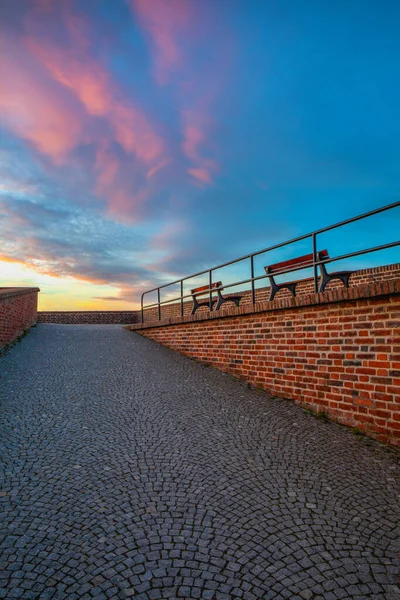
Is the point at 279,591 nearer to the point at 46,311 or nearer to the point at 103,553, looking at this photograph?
the point at 103,553

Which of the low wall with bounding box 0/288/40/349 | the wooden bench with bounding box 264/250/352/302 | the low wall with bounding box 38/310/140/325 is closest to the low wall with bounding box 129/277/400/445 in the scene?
the wooden bench with bounding box 264/250/352/302

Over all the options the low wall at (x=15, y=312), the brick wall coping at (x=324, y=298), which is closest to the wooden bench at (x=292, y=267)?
the brick wall coping at (x=324, y=298)

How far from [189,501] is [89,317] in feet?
73.6

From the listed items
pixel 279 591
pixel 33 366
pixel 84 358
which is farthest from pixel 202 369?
pixel 279 591

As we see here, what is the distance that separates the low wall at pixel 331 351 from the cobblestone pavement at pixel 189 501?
0.36 metres

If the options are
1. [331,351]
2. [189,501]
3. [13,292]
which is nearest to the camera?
[189,501]

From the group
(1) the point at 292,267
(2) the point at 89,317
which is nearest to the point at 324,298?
(1) the point at 292,267

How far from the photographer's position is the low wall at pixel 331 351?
4.82 m

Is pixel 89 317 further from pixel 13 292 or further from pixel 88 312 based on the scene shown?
pixel 13 292

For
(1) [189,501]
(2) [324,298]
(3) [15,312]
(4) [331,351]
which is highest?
(3) [15,312]

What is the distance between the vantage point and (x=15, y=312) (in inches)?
458

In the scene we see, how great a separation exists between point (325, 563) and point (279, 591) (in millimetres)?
449

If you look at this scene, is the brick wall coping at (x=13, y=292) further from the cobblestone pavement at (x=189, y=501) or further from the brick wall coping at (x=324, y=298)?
the brick wall coping at (x=324, y=298)

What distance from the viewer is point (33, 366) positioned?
27.7 feet
